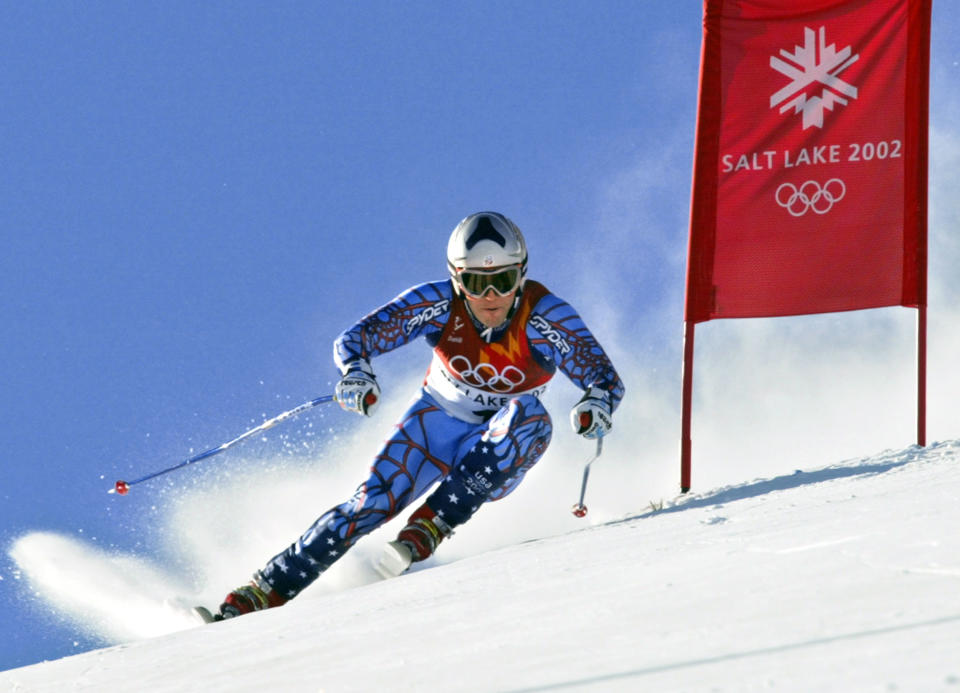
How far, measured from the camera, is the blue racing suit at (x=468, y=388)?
4.80 m

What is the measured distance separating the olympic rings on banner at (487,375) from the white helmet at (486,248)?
346mm

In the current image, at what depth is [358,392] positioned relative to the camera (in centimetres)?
479

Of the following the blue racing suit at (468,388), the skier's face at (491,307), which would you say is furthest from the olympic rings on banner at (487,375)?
the skier's face at (491,307)

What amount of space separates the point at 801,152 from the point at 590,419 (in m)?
1.81

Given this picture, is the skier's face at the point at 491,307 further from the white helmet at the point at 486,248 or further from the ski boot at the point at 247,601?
the ski boot at the point at 247,601

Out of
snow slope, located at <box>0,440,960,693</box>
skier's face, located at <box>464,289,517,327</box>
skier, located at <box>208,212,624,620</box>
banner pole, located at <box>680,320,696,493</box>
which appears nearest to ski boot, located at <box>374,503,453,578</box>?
skier, located at <box>208,212,624,620</box>

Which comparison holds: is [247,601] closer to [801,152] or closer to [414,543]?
[414,543]

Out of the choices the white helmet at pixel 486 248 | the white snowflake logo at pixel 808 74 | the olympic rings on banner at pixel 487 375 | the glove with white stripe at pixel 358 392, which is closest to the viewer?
the glove with white stripe at pixel 358 392

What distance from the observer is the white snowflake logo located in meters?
5.55

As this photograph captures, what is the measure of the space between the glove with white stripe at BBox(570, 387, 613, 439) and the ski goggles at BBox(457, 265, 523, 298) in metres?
0.59

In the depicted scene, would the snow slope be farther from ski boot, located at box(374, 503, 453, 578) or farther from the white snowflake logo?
the white snowflake logo

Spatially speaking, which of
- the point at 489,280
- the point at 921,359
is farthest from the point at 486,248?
the point at 921,359

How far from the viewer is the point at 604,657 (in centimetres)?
210

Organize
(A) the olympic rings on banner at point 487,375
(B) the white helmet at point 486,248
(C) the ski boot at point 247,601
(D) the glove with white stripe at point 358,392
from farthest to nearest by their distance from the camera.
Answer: (A) the olympic rings on banner at point 487,375, (B) the white helmet at point 486,248, (D) the glove with white stripe at point 358,392, (C) the ski boot at point 247,601
